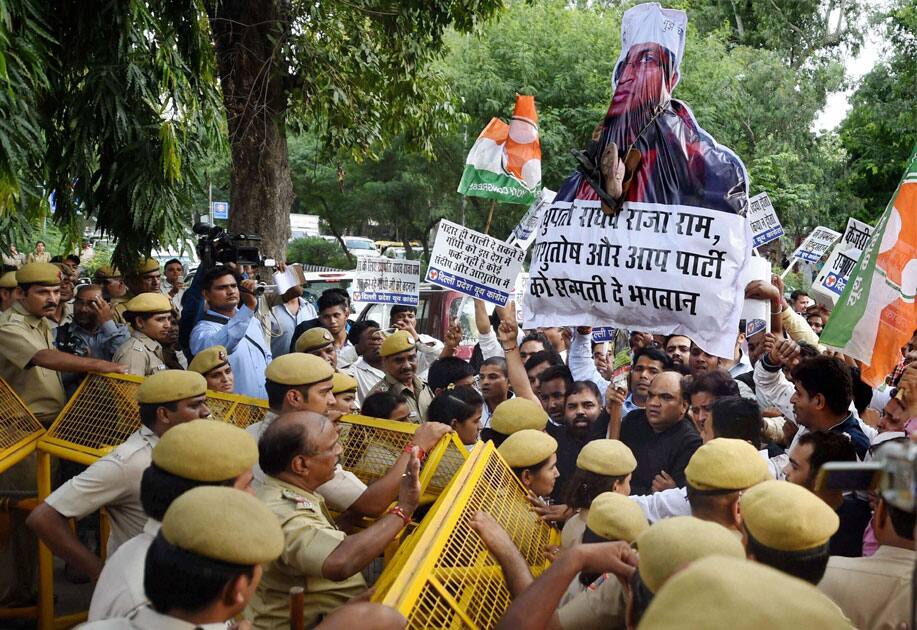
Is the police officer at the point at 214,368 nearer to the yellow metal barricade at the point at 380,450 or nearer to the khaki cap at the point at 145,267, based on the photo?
the yellow metal barricade at the point at 380,450

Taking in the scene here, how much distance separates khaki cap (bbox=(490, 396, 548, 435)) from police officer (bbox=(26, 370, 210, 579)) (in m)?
1.41

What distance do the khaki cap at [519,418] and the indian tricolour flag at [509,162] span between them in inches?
167

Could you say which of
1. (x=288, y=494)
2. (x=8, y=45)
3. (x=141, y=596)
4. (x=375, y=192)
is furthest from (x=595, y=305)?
(x=375, y=192)

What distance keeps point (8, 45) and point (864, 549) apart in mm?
5074

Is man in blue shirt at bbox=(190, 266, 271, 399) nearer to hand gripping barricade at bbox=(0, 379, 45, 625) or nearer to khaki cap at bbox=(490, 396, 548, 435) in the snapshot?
hand gripping barricade at bbox=(0, 379, 45, 625)

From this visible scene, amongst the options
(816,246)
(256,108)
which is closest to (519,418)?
(256,108)

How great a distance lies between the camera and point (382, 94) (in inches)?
418

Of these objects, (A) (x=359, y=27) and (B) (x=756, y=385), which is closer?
(B) (x=756, y=385)

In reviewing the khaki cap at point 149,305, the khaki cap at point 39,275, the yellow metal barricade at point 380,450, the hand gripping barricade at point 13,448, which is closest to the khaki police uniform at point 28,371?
the khaki cap at point 39,275

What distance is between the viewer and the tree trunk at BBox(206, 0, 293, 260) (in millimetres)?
8531

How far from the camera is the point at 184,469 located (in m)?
2.93

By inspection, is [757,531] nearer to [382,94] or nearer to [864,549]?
[864,549]

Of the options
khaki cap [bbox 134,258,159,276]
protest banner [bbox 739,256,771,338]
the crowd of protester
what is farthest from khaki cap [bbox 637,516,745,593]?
khaki cap [bbox 134,258,159,276]

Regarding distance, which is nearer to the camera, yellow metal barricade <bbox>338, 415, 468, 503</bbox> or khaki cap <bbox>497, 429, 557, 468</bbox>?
khaki cap <bbox>497, 429, 557, 468</bbox>
